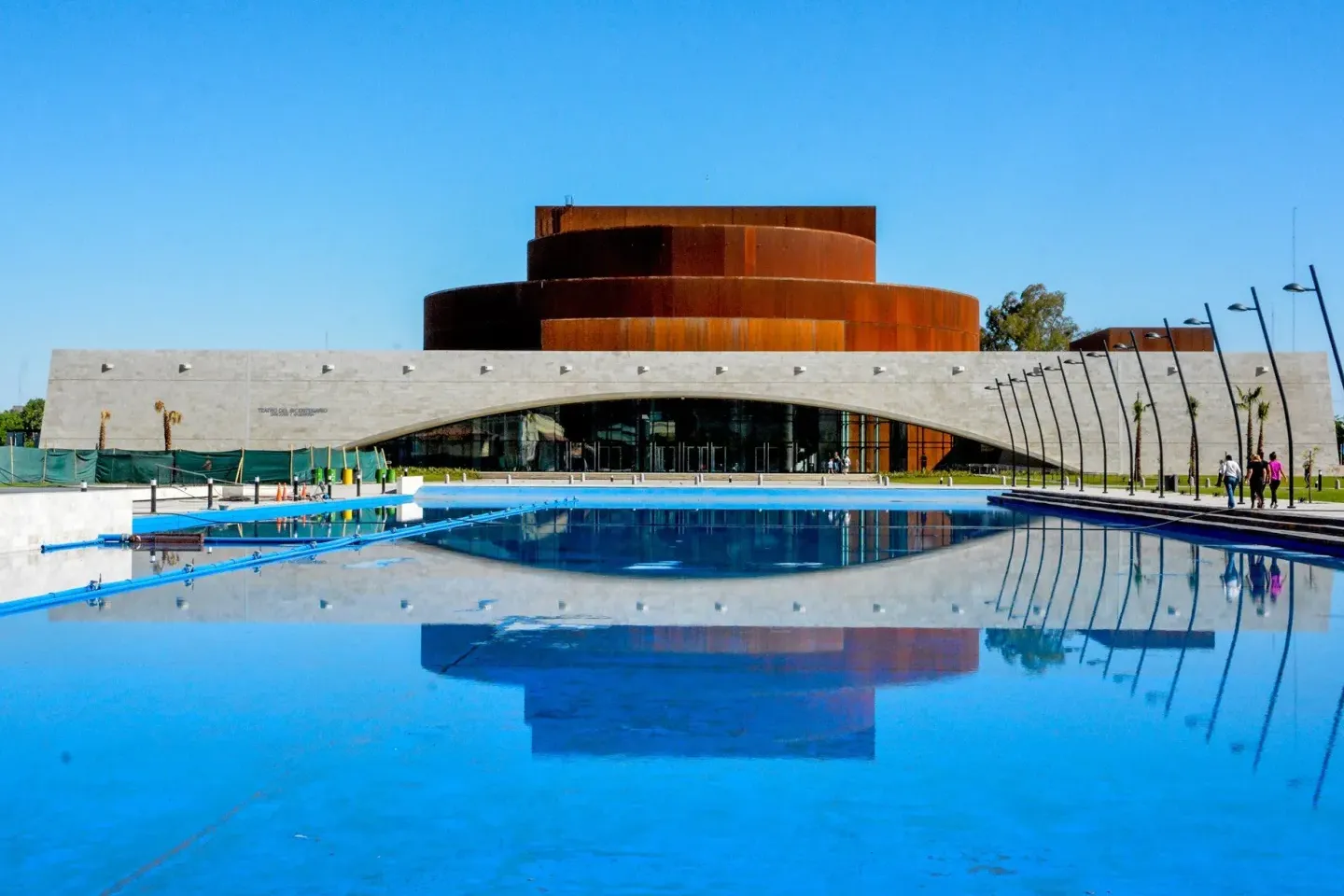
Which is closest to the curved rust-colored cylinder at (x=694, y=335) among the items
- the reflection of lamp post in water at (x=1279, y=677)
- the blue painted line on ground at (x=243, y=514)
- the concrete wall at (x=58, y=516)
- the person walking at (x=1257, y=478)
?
the blue painted line on ground at (x=243, y=514)

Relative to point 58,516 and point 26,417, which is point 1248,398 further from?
point 26,417

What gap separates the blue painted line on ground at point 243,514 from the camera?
77.6 ft

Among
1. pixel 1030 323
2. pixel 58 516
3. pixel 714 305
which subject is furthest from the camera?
pixel 1030 323

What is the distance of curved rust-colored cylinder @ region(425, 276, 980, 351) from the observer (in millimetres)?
57406

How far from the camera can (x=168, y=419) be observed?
53594mm

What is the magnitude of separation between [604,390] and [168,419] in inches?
707

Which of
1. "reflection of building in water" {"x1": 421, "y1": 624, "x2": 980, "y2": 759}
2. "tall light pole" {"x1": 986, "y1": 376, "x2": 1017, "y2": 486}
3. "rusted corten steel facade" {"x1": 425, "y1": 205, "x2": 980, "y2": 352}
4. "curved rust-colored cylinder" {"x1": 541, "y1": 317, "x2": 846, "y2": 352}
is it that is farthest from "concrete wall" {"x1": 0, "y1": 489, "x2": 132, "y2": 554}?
"tall light pole" {"x1": 986, "y1": 376, "x2": 1017, "y2": 486}

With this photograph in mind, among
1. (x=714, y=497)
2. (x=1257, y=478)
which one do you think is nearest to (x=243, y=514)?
(x=714, y=497)

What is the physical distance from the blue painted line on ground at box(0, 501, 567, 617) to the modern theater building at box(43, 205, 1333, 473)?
2990cm

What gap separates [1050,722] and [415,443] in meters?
51.7

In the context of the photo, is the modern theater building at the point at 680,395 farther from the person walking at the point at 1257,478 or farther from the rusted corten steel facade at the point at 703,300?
the person walking at the point at 1257,478

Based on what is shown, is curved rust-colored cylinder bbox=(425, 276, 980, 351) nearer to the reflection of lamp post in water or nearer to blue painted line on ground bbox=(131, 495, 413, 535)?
blue painted line on ground bbox=(131, 495, 413, 535)

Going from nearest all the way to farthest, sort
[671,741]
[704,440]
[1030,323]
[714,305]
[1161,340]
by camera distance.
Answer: [671,741] → [704,440] → [714,305] → [1161,340] → [1030,323]

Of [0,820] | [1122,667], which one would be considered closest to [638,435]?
[1122,667]
